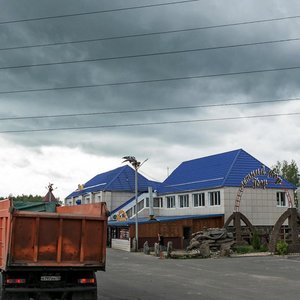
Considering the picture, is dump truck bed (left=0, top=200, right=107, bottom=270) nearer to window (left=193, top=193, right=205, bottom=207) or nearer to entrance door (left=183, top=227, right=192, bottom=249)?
entrance door (left=183, top=227, right=192, bottom=249)

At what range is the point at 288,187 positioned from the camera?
45344 mm

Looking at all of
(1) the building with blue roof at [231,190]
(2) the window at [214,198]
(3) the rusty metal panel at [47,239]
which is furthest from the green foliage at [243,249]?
(3) the rusty metal panel at [47,239]

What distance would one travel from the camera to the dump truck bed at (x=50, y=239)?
384 inches

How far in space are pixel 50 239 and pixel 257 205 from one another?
36132 mm

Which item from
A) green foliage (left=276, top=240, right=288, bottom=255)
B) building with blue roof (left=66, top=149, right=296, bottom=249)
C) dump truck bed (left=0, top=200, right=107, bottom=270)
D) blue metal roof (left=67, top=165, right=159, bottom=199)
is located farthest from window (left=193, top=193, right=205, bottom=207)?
dump truck bed (left=0, top=200, right=107, bottom=270)

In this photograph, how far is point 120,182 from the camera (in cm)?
6141

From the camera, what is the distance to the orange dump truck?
32.1 feet

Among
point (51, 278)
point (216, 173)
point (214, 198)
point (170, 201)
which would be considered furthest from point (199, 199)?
point (51, 278)

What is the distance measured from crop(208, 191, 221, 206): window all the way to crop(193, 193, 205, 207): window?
110 cm

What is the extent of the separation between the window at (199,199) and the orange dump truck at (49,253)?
3498 centimetres

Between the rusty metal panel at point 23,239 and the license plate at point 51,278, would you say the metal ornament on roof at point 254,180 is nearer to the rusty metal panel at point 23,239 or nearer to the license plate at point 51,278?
the license plate at point 51,278

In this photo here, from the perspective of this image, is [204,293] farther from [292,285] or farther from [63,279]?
[63,279]

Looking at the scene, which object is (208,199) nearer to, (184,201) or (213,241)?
(184,201)

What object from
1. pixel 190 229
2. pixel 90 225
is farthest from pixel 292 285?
pixel 190 229
